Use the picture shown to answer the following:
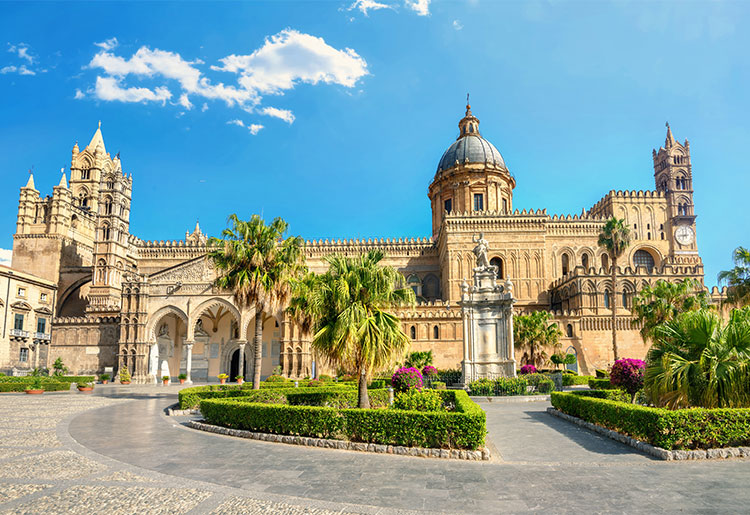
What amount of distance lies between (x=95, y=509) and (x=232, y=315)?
38.4 metres

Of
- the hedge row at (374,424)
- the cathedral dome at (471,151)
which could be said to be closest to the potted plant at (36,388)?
the hedge row at (374,424)

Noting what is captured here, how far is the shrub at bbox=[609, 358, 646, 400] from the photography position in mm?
15508

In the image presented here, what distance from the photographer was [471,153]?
2079 inches

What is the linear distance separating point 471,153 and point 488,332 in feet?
102

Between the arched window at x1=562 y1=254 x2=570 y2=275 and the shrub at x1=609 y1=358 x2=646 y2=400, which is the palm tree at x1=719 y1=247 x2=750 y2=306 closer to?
the shrub at x1=609 y1=358 x2=646 y2=400

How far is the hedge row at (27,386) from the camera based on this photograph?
29.9 m

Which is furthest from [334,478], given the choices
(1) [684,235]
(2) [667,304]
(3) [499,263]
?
(1) [684,235]

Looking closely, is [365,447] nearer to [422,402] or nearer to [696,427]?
[422,402]

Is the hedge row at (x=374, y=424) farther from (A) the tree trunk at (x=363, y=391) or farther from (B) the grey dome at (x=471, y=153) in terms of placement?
(B) the grey dome at (x=471, y=153)

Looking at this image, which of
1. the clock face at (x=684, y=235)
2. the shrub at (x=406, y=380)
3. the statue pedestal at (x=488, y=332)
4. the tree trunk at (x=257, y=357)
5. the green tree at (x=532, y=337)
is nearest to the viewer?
the shrub at (x=406, y=380)

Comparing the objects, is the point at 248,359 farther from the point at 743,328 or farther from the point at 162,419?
the point at 743,328

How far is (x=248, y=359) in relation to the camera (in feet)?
144

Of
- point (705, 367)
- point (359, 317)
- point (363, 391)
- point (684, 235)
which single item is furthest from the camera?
point (684, 235)

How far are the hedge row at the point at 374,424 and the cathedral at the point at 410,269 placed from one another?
23.2 metres
